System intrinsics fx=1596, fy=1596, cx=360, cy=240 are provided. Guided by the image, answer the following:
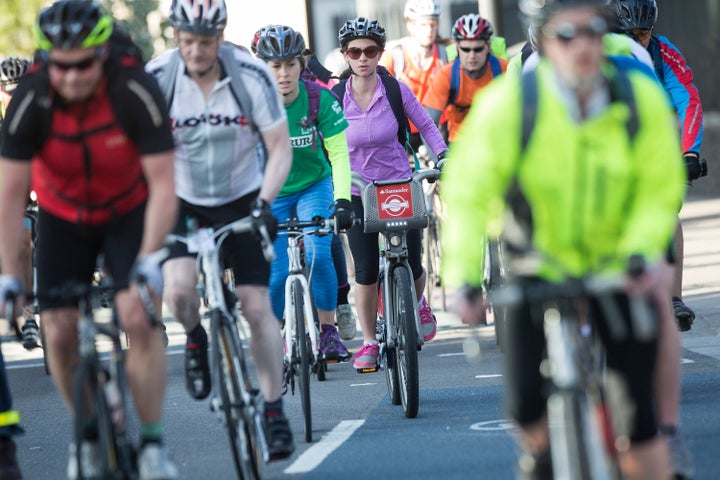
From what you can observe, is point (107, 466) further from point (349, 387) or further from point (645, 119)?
point (349, 387)

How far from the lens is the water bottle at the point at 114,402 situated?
17.8 ft

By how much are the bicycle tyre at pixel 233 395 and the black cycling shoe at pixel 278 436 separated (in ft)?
0.55

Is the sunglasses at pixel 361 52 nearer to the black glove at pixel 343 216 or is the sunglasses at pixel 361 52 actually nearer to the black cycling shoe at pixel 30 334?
the black glove at pixel 343 216

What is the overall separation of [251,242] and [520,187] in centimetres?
249

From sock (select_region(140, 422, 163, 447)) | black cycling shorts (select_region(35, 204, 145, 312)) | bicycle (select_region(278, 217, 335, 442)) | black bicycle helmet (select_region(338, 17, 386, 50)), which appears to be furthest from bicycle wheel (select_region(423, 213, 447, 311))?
sock (select_region(140, 422, 163, 447))

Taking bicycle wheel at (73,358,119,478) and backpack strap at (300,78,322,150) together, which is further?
backpack strap at (300,78,322,150)

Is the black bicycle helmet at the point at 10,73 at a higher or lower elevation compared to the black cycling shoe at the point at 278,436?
higher

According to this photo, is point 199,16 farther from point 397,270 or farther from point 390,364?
point 390,364

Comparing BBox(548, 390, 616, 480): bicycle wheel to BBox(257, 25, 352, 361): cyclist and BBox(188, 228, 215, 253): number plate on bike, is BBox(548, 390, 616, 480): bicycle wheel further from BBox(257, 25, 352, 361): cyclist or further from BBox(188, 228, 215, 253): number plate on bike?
BBox(257, 25, 352, 361): cyclist

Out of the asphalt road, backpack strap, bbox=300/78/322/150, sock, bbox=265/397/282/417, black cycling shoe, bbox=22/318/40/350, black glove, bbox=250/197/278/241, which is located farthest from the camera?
black cycling shoe, bbox=22/318/40/350

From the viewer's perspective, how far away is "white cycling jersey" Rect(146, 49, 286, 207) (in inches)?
282

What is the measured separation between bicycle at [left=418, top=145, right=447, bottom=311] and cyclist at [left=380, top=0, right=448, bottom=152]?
0.80 meters

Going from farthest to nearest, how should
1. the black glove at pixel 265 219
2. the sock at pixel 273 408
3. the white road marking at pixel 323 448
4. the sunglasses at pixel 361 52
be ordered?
the sunglasses at pixel 361 52 < the white road marking at pixel 323 448 < the sock at pixel 273 408 < the black glove at pixel 265 219

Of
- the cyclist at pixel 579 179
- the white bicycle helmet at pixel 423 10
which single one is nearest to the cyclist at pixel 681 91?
the cyclist at pixel 579 179
